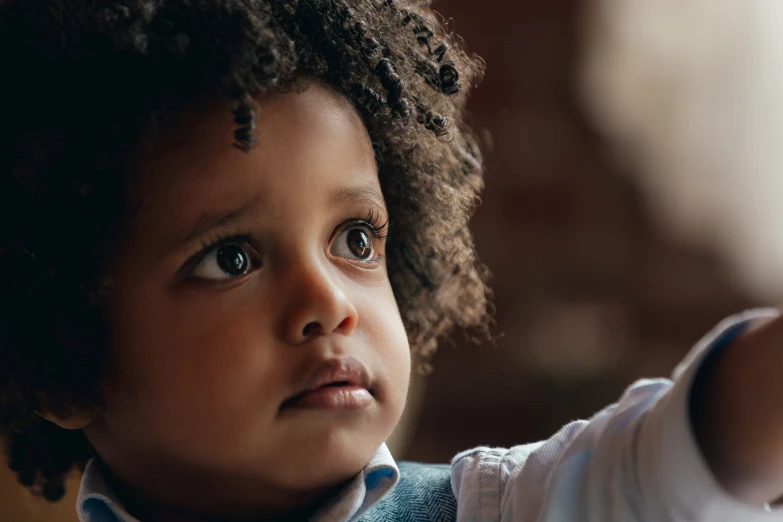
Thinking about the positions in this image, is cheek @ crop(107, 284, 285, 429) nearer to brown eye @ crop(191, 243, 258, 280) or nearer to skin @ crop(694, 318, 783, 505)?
brown eye @ crop(191, 243, 258, 280)

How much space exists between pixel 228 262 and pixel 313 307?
0.22 feet

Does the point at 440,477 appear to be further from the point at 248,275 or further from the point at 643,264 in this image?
the point at 643,264

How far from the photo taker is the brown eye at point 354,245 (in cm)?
62

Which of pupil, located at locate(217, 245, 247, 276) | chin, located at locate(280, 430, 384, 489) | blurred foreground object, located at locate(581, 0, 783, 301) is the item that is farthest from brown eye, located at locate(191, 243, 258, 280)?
blurred foreground object, located at locate(581, 0, 783, 301)

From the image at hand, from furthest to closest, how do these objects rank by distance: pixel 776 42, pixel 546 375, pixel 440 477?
pixel 546 375
pixel 776 42
pixel 440 477

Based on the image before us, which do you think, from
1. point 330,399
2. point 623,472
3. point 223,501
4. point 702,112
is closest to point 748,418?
point 623,472

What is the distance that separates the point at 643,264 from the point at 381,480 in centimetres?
99

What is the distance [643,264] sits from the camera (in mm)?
1496

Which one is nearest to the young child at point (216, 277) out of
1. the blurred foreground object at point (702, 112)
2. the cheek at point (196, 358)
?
the cheek at point (196, 358)

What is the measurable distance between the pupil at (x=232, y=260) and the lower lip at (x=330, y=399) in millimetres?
91

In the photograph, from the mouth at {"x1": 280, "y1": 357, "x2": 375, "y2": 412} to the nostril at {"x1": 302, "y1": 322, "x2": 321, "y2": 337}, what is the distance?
0.07ft

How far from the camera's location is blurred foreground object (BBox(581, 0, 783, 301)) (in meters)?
1.36

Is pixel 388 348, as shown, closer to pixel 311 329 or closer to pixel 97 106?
pixel 311 329

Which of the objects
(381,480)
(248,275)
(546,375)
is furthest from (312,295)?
(546,375)
